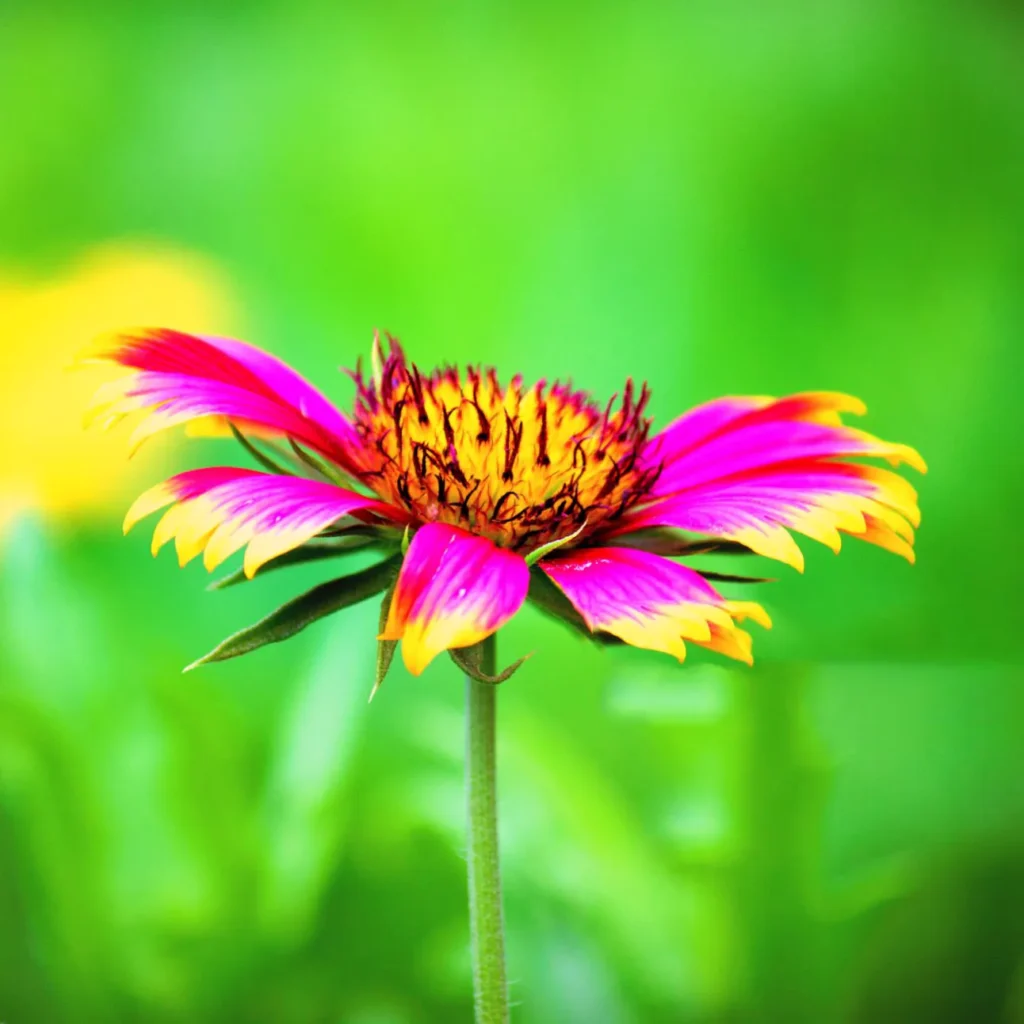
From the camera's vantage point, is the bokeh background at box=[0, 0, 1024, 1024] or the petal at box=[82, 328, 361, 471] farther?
the bokeh background at box=[0, 0, 1024, 1024]

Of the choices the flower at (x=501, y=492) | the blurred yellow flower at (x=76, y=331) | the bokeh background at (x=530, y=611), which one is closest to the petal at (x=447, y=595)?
the flower at (x=501, y=492)

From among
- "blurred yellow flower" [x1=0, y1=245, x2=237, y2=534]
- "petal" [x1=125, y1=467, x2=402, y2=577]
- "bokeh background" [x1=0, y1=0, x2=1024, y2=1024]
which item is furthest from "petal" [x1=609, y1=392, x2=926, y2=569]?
"blurred yellow flower" [x1=0, y1=245, x2=237, y2=534]

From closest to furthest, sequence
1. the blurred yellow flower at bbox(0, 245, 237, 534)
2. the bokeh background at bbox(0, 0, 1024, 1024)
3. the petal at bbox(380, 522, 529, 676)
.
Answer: the petal at bbox(380, 522, 529, 676) < the bokeh background at bbox(0, 0, 1024, 1024) < the blurred yellow flower at bbox(0, 245, 237, 534)

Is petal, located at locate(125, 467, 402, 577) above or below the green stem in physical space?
above

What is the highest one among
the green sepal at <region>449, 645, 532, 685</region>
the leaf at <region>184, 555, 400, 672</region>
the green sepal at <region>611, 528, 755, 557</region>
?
the green sepal at <region>611, 528, 755, 557</region>

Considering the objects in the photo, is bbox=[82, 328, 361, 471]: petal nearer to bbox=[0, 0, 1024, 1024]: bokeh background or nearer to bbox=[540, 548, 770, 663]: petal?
bbox=[540, 548, 770, 663]: petal

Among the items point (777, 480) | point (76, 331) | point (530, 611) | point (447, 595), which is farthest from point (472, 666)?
point (76, 331)

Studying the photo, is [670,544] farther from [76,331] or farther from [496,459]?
[76,331]
